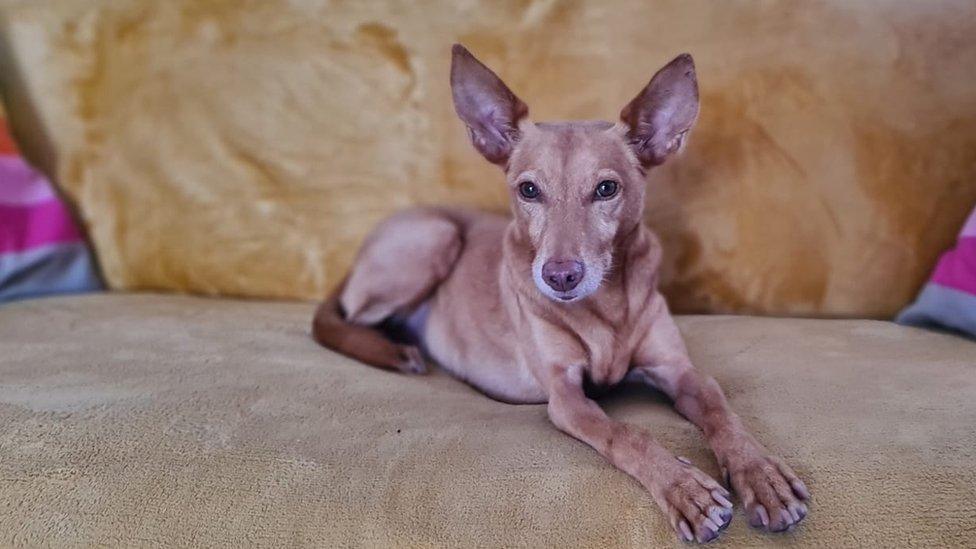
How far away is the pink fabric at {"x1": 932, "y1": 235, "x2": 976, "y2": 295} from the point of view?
1.65m

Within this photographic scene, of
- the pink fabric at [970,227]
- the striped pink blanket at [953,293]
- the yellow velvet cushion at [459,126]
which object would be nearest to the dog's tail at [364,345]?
the yellow velvet cushion at [459,126]

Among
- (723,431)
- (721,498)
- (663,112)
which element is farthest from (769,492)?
(663,112)

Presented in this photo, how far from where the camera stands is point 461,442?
126 centimetres

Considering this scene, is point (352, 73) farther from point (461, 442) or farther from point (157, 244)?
point (461, 442)

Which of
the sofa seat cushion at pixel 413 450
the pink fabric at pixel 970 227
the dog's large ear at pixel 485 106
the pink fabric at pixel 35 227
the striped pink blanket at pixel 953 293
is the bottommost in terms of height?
the pink fabric at pixel 35 227

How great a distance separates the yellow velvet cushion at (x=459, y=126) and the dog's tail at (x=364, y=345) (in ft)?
1.34

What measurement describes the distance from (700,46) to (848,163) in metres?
0.47

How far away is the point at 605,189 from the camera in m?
1.50

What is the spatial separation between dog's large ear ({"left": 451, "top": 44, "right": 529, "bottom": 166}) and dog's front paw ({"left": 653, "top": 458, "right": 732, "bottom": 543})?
0.85 m

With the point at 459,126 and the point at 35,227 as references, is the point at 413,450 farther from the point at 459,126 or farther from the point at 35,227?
the point at 35,227

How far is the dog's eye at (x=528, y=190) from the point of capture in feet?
5.04

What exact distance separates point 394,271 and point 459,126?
0.46 m

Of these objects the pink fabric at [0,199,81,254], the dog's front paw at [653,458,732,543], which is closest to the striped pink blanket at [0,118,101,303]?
the pink fabric at [0,199,81,254]

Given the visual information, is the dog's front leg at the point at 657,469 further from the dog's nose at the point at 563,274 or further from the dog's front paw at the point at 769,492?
the dog's nose at the point at 563,274
